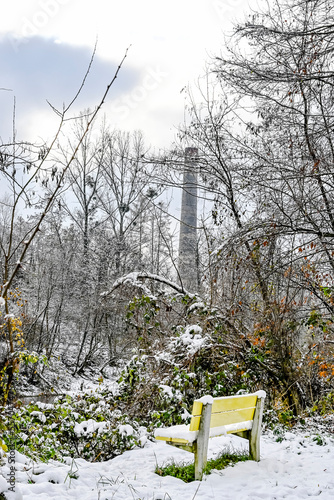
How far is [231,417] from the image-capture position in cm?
437

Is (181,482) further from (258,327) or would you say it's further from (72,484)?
(258,327)

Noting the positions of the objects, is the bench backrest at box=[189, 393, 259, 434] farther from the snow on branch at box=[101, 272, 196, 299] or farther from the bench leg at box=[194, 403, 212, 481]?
the snow on branch at box=[101, 272, 196, 299]

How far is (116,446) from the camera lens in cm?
549

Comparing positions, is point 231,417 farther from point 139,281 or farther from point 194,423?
point 139,281

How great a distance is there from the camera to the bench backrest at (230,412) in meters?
3.96

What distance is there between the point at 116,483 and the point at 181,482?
2.00 ft

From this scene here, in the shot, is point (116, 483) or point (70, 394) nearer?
point (116, 483)

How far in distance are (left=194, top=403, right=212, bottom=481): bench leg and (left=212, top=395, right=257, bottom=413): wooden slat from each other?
153 mm

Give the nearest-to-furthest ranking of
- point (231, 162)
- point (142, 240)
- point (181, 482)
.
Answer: point (181, 482)
point (231, 162)
point (142, 240)

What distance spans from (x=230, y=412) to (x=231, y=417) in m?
0.06

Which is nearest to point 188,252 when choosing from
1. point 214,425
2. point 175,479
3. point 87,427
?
point 87,427

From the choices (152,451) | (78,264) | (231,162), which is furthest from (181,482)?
(78,264)

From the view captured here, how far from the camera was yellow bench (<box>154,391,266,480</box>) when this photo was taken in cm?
392

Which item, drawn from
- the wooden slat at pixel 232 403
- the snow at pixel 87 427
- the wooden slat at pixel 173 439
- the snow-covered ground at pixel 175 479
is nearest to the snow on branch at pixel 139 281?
the snow at pixel 87 427
